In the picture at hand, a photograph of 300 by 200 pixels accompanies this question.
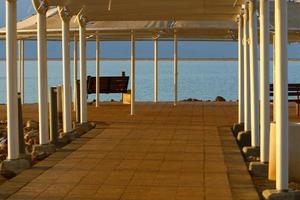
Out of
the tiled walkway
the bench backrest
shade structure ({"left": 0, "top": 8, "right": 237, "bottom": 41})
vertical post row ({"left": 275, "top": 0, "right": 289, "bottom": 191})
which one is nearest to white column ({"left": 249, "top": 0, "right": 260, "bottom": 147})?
the tiled walkway

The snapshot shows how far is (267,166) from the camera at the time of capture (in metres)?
8.63

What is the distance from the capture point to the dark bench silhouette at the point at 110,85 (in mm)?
20048

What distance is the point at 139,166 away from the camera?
9141 mm

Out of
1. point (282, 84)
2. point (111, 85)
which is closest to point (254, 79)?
point (282, 84)

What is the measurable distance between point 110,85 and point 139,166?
36.6ft

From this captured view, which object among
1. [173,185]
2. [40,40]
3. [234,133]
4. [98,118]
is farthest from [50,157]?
[98,118]

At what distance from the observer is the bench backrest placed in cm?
2006

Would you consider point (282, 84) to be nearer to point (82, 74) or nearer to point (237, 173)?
point (237, 173)

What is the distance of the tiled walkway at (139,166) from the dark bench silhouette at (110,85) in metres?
5.15

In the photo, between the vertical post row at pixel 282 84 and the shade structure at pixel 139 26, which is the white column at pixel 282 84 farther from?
the shade structure at pixel 139 26

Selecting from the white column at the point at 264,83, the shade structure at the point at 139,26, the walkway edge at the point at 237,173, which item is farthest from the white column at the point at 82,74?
the white column at the point at 264,83

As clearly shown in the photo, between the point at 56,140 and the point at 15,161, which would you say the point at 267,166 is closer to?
the point at 15,161

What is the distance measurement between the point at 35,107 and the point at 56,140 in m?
8.76

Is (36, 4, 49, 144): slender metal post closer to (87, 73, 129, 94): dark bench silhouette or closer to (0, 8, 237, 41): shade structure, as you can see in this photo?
(0, 8, 237, 41): shade structure
